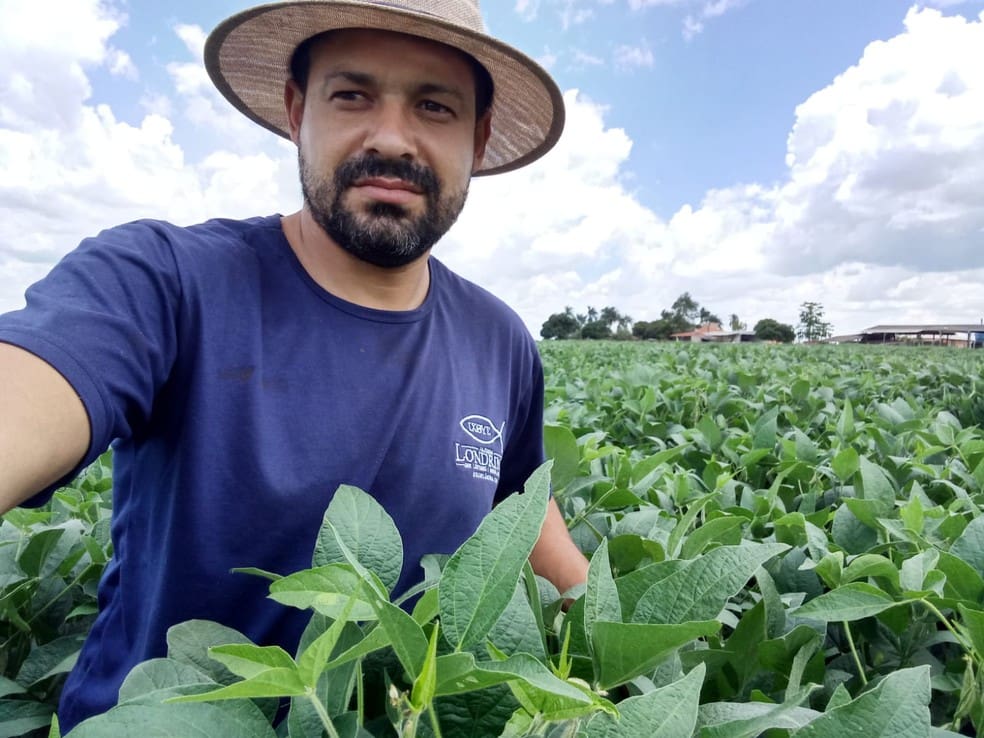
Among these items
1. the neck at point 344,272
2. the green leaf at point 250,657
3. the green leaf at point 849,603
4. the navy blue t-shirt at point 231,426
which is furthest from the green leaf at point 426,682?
the neck at point 344,272

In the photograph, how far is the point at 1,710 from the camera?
54.6 inches

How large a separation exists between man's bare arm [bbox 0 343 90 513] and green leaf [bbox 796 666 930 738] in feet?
3.62

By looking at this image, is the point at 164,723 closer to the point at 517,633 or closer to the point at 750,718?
the point at 517,633

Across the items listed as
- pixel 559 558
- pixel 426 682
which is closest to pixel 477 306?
pixel 559 558

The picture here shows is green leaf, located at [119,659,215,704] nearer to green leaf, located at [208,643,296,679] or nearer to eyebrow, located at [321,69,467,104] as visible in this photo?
green leaf, located at [208,643,296,679]

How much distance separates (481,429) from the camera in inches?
80.3

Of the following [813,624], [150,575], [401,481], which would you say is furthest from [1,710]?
[813,624]

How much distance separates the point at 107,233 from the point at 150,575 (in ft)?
2.39

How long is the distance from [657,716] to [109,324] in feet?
3.84

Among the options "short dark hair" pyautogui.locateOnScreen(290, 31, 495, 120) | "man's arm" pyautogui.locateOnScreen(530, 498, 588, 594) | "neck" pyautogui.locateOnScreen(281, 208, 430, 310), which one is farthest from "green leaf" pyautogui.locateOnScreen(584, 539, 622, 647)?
"short dark hair" pyautogui.locateOnScreen(290, 31, 495, 120)

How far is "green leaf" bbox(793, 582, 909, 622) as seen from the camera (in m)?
1.04

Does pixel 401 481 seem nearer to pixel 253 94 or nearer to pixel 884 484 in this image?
pixel 884 484

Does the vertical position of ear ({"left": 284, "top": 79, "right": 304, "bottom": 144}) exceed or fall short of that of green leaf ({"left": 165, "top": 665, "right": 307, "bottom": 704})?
it exceeds it

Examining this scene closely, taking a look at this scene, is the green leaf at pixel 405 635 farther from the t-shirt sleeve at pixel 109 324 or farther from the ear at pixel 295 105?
the ear at pixel 295 105
